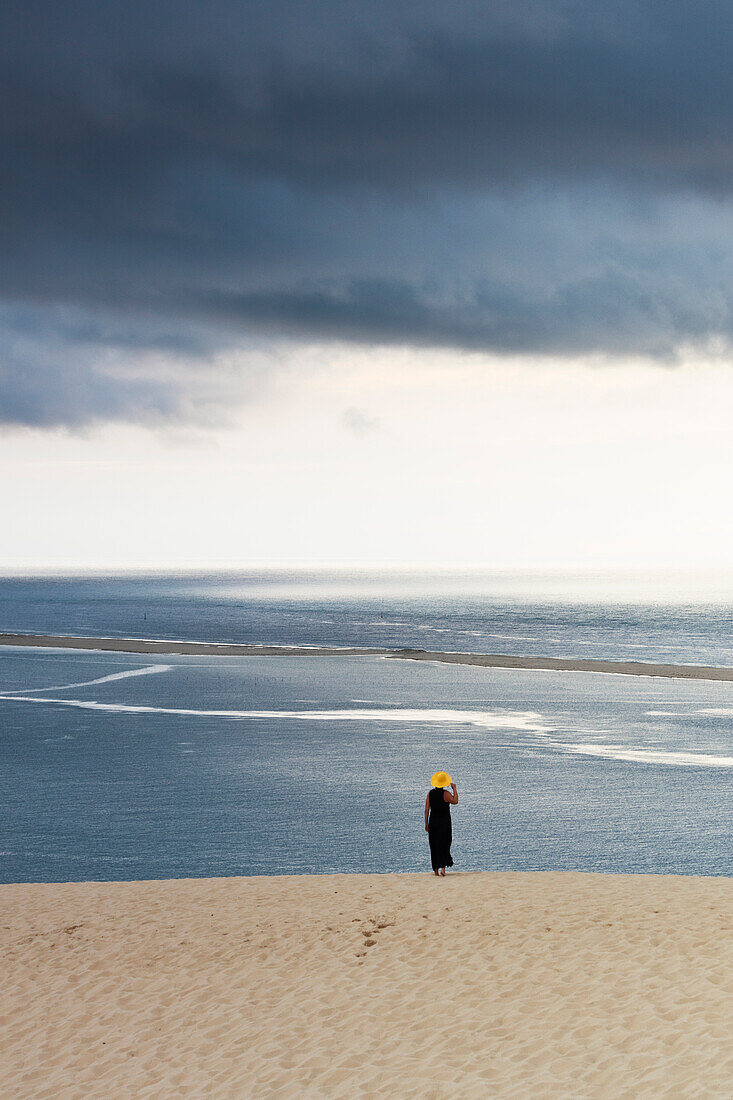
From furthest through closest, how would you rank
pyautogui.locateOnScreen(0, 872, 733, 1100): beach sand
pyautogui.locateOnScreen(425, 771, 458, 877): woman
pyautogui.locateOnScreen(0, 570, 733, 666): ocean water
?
pyautogui.locateOnScreen(0, 570, 733, 666): ocean water, pyautogui.locateOnScreen(425, 771, 458, 877): woman, pyautogui.locateOnScreen(0, 872, 733, 1100): beach sand

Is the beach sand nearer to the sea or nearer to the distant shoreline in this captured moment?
the sea

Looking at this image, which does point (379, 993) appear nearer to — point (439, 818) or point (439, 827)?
point (439, 818)

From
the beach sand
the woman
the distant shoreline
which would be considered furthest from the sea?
the beach sand

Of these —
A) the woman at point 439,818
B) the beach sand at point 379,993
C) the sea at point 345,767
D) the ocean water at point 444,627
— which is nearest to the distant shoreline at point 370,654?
the sea at point 345,767

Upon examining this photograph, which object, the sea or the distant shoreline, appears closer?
the sea

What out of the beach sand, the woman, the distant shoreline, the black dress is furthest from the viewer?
the distant shoreline

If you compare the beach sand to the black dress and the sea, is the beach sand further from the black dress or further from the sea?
the sea

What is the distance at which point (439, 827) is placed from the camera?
1981 cm

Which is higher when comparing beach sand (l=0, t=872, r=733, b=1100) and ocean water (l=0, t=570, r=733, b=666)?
beach sand (l=0, t=872, r=733, b=1100)

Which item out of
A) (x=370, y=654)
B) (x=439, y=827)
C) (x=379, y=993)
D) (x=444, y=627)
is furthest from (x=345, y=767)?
(x=444, y=627)

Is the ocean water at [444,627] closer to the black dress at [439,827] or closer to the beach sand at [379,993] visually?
the black dress at [439,827]

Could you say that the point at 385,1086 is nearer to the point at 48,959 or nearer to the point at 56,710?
the point at 48,959

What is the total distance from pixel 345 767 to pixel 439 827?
19.5 meters

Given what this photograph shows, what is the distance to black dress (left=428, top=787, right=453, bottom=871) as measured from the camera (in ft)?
63.8
